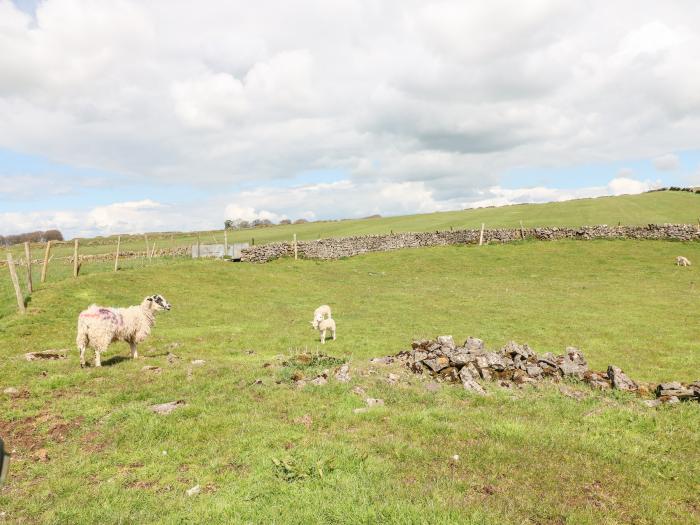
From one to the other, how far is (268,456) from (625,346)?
55.1 ft

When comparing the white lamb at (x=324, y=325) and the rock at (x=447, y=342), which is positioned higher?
the rock at (x=447, y=342)

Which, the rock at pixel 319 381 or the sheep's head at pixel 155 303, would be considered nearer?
the rock at pixel 319 381

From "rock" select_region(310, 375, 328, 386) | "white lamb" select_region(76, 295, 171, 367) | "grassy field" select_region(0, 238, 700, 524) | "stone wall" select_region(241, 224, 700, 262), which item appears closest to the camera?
"grassy field" select_region(0, 238, 700, 524)

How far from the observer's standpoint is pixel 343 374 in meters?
12.8

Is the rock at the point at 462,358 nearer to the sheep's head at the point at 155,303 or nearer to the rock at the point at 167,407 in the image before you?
the rock at the point at 167,407

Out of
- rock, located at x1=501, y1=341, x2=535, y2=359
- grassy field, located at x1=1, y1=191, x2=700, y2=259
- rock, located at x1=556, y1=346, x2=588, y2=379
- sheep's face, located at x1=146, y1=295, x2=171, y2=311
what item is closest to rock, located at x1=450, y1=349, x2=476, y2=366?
rock, located at x1=501, y1=341, x2=535, y2=359

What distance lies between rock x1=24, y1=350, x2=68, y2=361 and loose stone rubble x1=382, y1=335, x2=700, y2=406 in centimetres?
1217

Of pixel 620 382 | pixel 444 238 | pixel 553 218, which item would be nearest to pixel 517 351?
pixel 620 382

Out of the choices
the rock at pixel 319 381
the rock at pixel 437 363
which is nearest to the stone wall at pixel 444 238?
the rock at pixel 437 363

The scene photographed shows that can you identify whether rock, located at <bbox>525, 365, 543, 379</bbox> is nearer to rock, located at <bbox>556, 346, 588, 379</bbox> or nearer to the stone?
rock, located at <bbox>556, 346, 588, 379</bbox>

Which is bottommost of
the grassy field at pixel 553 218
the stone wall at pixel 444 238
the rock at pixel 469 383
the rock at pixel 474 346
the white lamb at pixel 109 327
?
the rock at pixel 469 383

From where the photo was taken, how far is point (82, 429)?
984cm

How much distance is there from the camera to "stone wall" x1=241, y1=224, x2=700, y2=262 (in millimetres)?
47875

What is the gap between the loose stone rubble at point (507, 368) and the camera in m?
12.0
